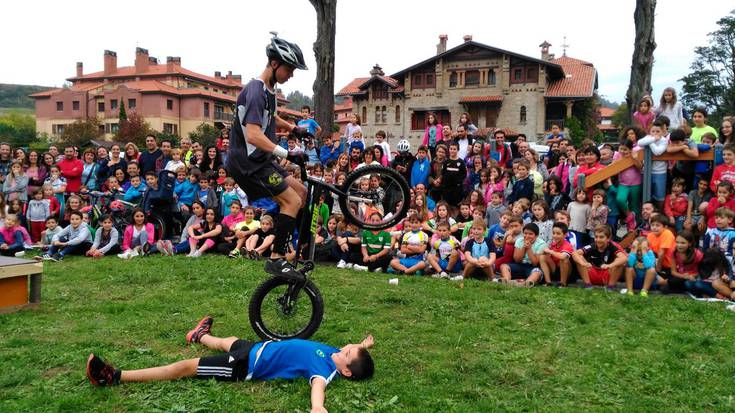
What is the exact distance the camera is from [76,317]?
20.6 ft

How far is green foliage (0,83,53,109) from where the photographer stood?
12812 cm

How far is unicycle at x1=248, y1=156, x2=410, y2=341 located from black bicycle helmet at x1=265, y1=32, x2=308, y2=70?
87 cm

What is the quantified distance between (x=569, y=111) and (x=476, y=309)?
3814 centimetres

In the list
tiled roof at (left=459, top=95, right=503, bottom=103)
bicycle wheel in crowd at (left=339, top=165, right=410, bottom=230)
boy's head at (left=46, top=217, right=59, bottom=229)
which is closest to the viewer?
bicycle wheel in crowd at (left=339, top=165, right=410, bottom=230)

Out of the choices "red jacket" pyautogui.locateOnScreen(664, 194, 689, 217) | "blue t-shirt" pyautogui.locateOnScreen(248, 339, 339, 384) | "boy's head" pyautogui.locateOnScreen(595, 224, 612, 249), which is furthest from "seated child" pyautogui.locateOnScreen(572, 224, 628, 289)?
"blue t-shirt" pyautogui.locateOnScreen(248, 339, 339, 384)

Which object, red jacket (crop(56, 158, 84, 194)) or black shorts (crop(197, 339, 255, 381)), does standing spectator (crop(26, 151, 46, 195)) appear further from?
black shorts (crop(197, 339, 255, 381))

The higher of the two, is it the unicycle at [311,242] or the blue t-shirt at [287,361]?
the unicycle at [311,242]

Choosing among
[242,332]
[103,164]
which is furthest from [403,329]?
[103,164]

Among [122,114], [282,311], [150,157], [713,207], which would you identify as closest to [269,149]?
[282,311]

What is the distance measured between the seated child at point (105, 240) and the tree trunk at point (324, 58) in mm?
5063

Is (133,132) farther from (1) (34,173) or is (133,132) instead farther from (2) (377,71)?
(1) (34,173)

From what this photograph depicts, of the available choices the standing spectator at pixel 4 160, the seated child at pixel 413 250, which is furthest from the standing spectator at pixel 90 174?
the seated child at pixel 413 250

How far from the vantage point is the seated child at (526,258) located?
25.7 feet

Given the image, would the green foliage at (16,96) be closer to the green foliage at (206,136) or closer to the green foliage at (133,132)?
the green foliage at (133,132)
